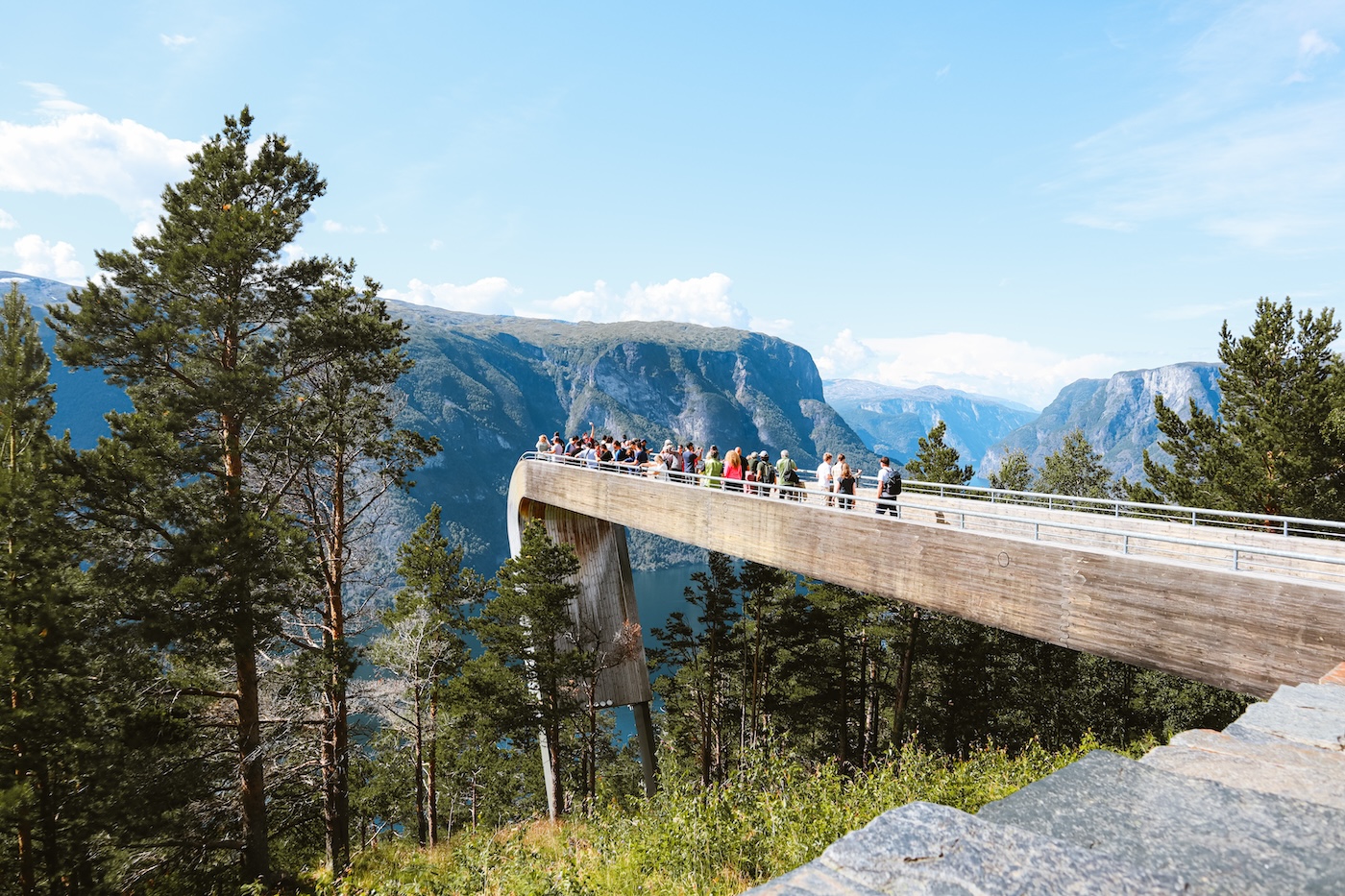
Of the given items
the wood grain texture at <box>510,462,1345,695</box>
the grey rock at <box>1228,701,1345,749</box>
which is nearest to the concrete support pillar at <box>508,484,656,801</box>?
the wood grain texture at <box>510,462,1345,695</box>

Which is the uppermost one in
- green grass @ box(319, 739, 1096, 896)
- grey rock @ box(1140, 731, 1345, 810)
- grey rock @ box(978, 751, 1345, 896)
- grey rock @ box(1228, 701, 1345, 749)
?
grey rock @ box(978, 751, 1345, 896)

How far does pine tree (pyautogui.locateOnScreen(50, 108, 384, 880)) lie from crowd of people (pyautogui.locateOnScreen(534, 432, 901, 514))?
24.2ft

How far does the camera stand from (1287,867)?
174 centimetres

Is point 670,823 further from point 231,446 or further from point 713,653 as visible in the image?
point 713,653

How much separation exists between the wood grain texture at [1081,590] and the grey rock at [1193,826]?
15.1ft

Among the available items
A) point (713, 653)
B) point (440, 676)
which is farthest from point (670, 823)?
point (713, 653)

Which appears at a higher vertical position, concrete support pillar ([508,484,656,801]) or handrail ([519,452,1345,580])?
handrail ([519,452,1345,580])

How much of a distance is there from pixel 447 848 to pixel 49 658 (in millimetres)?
9487

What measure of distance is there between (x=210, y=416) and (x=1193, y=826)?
1517 cm

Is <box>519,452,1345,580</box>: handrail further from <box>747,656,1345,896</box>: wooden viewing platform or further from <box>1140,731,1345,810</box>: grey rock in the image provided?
<box>747,656,1345,896</box>: wooden viewing platform

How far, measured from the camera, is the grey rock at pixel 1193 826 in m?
1.70

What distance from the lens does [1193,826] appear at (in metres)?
1.96

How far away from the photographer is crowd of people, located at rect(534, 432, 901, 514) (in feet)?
35.3

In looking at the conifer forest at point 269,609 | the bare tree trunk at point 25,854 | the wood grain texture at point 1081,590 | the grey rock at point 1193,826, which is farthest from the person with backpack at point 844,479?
the bare tree trunk at point 25,854
